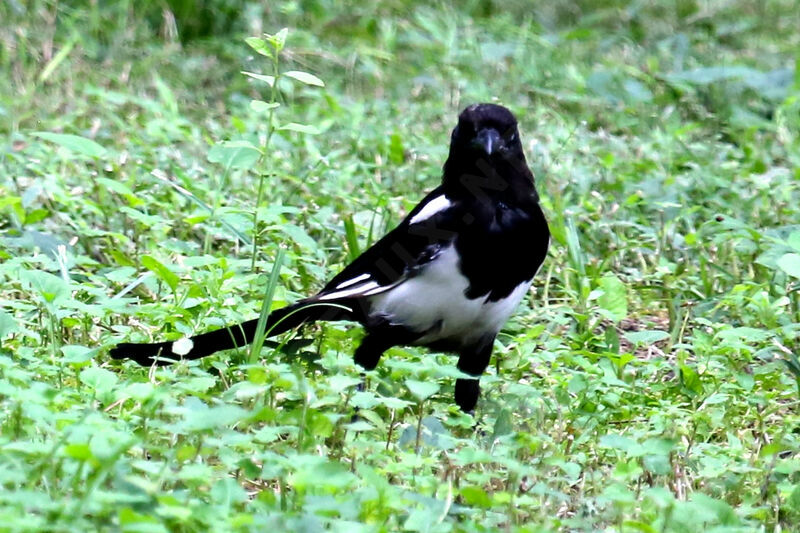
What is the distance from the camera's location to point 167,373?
10.2 ft

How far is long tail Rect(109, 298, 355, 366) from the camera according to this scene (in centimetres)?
365

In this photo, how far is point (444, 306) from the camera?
3553 millimetres

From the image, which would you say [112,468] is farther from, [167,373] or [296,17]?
[296,17]

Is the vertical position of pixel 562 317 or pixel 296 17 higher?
pixel 296 17

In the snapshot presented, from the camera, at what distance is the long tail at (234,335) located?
3.65 metres

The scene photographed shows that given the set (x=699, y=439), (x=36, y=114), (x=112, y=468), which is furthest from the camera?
(x=36, y=114)

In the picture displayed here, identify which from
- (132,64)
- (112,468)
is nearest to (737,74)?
(132,64)

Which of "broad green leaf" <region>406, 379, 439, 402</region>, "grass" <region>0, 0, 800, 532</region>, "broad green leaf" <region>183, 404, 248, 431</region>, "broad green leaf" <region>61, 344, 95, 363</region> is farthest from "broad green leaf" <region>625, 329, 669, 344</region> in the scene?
"broad green leaf" <region>183, 404, 248, 431</region>

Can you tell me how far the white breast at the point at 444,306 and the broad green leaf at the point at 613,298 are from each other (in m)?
0.74

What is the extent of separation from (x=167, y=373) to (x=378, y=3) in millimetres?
5033

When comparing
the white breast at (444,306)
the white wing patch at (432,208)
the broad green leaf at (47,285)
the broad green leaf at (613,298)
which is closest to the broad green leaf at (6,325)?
the broad green leaf at (47,285)

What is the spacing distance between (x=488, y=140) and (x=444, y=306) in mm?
462

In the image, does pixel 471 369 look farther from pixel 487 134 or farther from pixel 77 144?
pixel 77 144

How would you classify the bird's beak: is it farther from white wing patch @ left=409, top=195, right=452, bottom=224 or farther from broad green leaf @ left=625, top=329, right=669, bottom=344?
broad green leaf @ left=625, top=329, right=669, bottom=344
